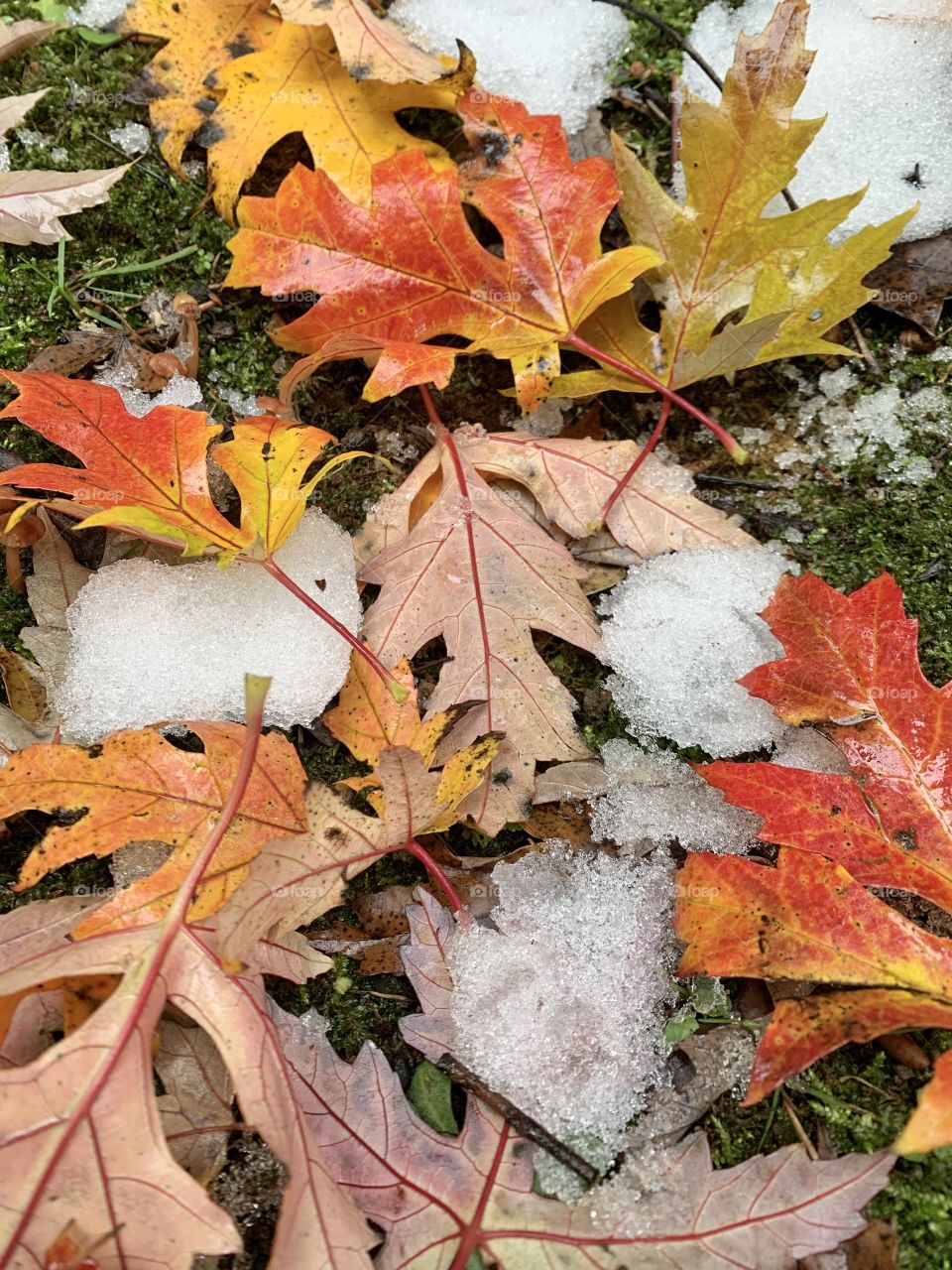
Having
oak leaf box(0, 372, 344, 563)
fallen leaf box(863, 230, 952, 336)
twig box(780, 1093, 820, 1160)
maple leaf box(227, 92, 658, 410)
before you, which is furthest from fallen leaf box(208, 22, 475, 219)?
twig box(780, 1093, 820, 1160)

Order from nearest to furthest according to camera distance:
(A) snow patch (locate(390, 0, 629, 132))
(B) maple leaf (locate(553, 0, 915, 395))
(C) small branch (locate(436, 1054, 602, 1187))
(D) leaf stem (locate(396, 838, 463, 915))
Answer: (C) small branch (locate(436, 1054, 602, 1187)) → (D) leaf stem (locate(396, 838, 463, 915)) → (B) maple leaf (locate(553, 0, 915, 395)) → (A) snow patch (locate(390, 0, 629, 132))

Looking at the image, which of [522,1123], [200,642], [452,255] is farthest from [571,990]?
[452,255]

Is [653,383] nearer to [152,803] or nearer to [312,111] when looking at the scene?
[312,111]

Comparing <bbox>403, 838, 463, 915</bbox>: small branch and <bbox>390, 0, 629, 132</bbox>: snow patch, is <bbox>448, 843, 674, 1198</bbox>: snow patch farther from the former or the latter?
<bbox>390, 0, 629, 132</bbox>: snow patch

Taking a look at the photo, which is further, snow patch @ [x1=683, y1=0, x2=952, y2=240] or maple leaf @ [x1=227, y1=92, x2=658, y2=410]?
snow patch @ [x1=683, y1=0, x2=952, y2=240]

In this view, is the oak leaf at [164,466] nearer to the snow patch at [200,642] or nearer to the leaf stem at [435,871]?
the snow patch at [200,642]

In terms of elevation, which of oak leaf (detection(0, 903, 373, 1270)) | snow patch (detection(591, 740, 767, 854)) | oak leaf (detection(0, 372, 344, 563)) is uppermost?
oak leaf (detection(0, 372, 344, 563))

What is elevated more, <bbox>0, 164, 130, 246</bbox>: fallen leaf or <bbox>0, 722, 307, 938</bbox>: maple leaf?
<bbox>0, 164, 130, 246</bbox>: fallen leaf

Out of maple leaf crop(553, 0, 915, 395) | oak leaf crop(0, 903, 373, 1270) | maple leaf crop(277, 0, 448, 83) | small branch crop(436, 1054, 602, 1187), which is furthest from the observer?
maple leaf crop(277, 0, 448, 83)
